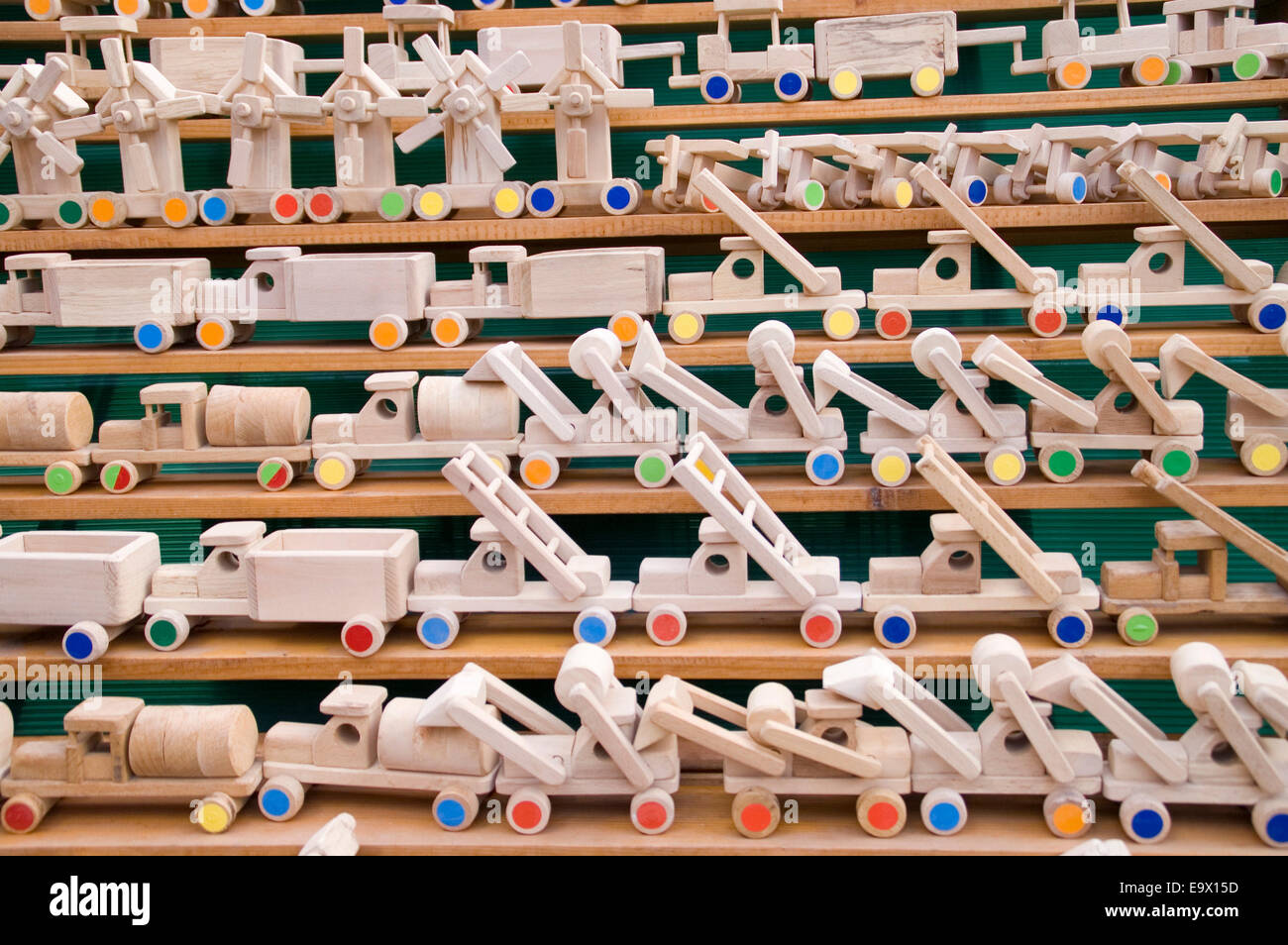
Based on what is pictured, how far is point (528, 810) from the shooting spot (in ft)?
7.47

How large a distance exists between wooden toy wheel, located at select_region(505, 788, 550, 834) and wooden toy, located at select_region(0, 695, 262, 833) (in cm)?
51

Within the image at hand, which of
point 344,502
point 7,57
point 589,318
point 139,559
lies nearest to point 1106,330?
point 589,318

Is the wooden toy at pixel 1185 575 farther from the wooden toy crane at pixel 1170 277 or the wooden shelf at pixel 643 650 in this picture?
the wooden toy crane at pixel 1170 277

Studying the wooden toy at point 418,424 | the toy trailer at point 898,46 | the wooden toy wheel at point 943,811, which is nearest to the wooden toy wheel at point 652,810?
the wooden toy wheel at point 943,811

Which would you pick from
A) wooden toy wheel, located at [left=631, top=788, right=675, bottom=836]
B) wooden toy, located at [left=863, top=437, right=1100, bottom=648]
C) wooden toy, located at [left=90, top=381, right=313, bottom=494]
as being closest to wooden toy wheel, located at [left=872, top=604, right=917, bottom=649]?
wooden toy, located at [left=863, top=437, right=1100, bottom=648]

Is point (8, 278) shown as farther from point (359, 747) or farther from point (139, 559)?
point (359, 747)

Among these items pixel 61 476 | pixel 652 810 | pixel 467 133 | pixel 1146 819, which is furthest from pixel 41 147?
pixel 1146 819

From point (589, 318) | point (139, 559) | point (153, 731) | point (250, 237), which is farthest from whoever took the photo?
point (589, 318)

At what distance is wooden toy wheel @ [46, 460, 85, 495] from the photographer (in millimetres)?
2621

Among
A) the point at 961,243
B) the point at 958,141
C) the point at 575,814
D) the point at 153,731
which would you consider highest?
the point at 958,141

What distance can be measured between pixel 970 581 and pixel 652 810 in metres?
0.74

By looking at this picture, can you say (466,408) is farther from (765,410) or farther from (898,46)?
(898,46)

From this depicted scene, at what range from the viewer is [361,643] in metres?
2.43

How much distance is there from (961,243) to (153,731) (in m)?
1.82
